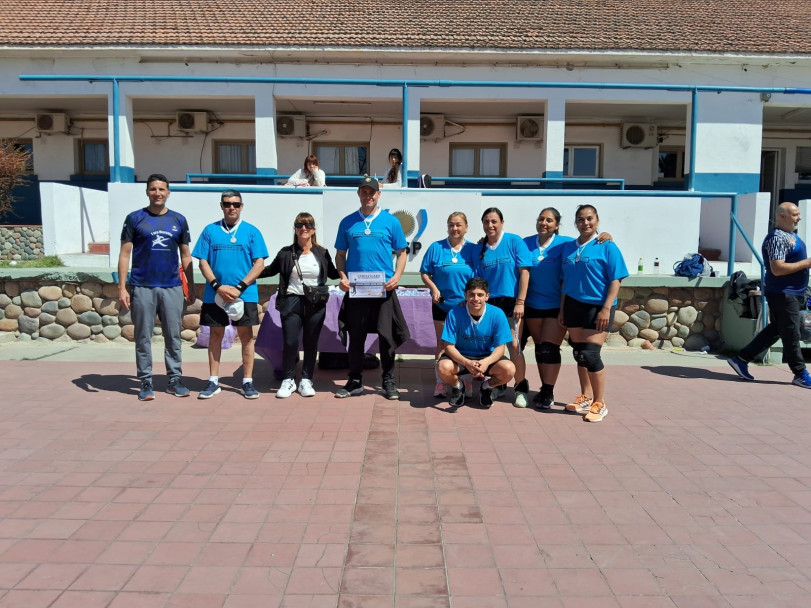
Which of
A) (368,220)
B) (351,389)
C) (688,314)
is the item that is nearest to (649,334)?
(688,314)

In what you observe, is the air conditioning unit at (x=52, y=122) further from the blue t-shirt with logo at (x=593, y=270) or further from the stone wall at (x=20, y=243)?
the blue t-shirt with logo at (x=593, y=270)

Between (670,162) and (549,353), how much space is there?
12096 mm

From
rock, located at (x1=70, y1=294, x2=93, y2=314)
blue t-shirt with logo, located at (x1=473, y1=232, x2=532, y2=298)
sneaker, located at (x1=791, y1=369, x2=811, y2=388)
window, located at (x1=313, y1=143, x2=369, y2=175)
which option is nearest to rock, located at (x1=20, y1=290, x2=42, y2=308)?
rock, located at (x1=70, y1=294, x2=93, y2=314)

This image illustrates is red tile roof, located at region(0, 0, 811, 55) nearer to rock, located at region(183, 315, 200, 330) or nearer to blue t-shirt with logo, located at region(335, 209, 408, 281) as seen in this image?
rock, located at region(183, 315, 200, 330)

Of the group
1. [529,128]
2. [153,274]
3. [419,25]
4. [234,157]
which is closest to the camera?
[153,274]

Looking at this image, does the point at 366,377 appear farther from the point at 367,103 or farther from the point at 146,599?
the point at 367,103

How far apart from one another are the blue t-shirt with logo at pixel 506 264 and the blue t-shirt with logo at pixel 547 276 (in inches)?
4.7

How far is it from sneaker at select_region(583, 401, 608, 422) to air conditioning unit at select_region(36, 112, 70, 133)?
14189 mm

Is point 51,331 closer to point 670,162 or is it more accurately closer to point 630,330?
point 630,330

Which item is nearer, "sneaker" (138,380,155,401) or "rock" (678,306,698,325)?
"sneaker" (138,380,155,401)

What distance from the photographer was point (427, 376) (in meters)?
7.09

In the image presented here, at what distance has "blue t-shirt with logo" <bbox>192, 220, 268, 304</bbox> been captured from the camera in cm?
590

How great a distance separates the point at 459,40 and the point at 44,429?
35.0ft

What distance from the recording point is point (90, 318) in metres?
8.67
